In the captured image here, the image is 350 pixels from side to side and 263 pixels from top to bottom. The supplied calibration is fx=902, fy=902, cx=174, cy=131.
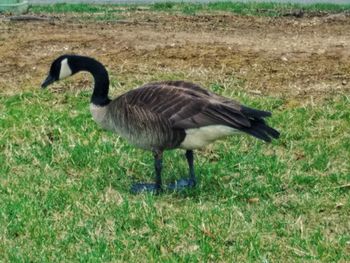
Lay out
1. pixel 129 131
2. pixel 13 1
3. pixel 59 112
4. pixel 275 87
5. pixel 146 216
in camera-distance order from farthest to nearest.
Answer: pixel 13 1, pixel 275 87, pixel 59 112, pixel 129 131, pixel 146 216

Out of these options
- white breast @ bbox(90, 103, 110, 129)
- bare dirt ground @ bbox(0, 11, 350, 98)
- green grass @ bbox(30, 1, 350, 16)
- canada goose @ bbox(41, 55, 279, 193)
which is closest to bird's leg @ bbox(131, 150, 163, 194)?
canada goose @ bbox(41, 55, 279, 193)

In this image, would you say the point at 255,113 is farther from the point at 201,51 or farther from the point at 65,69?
the point at 201,51

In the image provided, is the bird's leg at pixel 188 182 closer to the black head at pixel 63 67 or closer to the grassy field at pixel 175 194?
the grassy field at pixel 175 194

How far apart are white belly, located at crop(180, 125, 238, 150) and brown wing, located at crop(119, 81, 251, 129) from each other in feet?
0.15

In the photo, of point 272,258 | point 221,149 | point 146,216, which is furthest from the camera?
point 221,149

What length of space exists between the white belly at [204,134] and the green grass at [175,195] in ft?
1.27

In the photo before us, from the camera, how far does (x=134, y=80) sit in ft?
32.3

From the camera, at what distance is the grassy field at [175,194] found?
5695 mm

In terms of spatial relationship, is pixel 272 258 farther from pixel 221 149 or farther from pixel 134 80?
pixel 134 80

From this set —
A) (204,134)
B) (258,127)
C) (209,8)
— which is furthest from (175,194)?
(209,8)

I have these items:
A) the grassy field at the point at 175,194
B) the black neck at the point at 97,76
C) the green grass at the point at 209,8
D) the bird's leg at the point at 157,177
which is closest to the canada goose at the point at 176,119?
the bird's leg at the point at 157,177

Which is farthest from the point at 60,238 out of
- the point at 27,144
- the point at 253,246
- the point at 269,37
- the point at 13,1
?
the point at 13,1

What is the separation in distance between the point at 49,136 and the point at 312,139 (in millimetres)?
2391

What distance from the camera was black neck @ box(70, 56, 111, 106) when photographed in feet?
23.9
